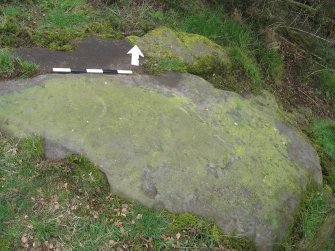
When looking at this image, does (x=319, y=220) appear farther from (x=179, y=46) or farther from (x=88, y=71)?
(x=88, y=71)

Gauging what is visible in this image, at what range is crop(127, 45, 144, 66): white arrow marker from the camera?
495cm

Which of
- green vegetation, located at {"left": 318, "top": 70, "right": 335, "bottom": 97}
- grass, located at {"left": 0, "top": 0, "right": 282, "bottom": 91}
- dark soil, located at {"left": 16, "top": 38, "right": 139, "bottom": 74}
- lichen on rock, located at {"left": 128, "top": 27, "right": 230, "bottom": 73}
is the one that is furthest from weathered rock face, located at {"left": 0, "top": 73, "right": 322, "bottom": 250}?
green vegetation, located at {"left": 318, "top": 70, "right": 335, "bottom": 97}

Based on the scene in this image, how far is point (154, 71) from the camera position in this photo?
16.1 ft

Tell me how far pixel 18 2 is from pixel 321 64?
5018mm

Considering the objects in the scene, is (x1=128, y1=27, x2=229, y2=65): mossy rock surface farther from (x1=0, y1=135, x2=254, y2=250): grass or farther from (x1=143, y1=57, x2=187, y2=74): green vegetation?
(x1=0, y1=135, x2=254, y2=250): grass

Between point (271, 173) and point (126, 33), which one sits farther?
point (126, 33)

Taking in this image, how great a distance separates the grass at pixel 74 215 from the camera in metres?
3.42

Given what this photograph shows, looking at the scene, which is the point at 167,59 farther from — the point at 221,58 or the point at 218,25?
the point at 218,25

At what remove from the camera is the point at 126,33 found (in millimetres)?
5453

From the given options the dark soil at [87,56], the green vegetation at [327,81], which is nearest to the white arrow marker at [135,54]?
the dark soil at [87,56]

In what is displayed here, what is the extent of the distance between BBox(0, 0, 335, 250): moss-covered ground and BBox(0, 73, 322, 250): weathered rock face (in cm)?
19

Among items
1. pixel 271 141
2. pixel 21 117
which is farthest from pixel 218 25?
pixel 21 117

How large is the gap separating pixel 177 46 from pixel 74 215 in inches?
107

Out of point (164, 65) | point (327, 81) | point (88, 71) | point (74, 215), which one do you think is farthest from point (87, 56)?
point (327, 81)
